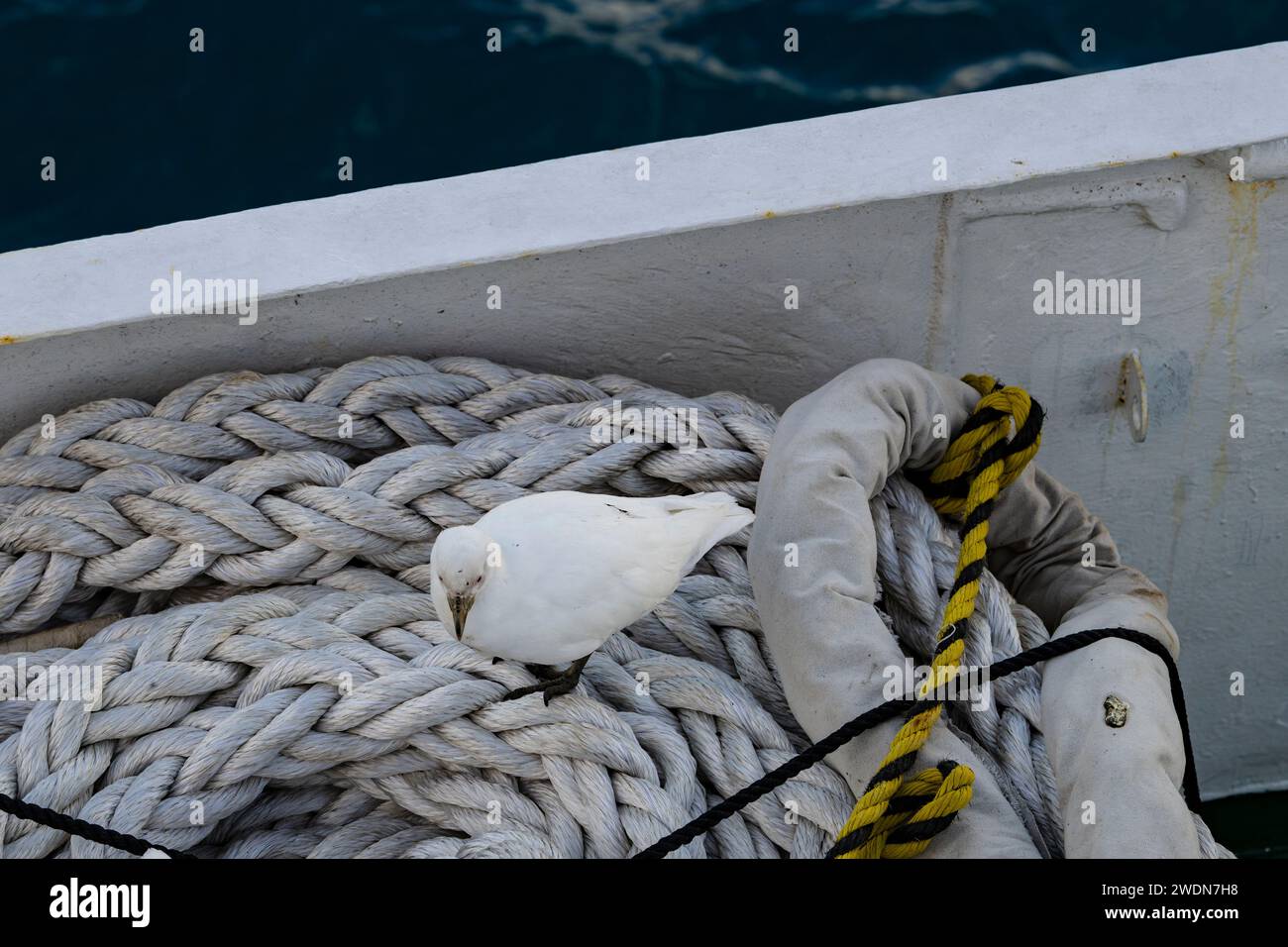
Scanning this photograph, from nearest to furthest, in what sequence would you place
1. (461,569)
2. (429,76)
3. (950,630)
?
1. (461,569)
2. (950,630)
3. (429,76)

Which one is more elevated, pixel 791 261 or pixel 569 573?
pixel 791 261

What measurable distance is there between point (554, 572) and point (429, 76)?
173 centimetres

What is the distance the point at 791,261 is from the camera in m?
1.61

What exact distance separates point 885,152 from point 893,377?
28cm

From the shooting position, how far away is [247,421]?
1547 millimetres

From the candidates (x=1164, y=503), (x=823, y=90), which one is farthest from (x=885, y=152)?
(x=823, y=90)

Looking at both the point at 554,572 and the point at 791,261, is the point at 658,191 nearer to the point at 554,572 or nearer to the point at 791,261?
the point at 791,261

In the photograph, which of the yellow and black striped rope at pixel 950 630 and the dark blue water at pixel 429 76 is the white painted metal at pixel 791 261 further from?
the dark blue water at pixel 429 76

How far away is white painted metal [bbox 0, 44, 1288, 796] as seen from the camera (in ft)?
5.10

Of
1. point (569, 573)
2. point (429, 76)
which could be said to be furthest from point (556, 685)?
point (429, 76)

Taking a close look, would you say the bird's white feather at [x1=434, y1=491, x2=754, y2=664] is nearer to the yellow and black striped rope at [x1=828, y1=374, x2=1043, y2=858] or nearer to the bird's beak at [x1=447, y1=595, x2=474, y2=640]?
the bird's beak at [x1=447, y1=595, x2=474, y2=640]

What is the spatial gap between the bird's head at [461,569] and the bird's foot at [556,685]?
15cm

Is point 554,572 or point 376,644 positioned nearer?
Result: point 554,572
